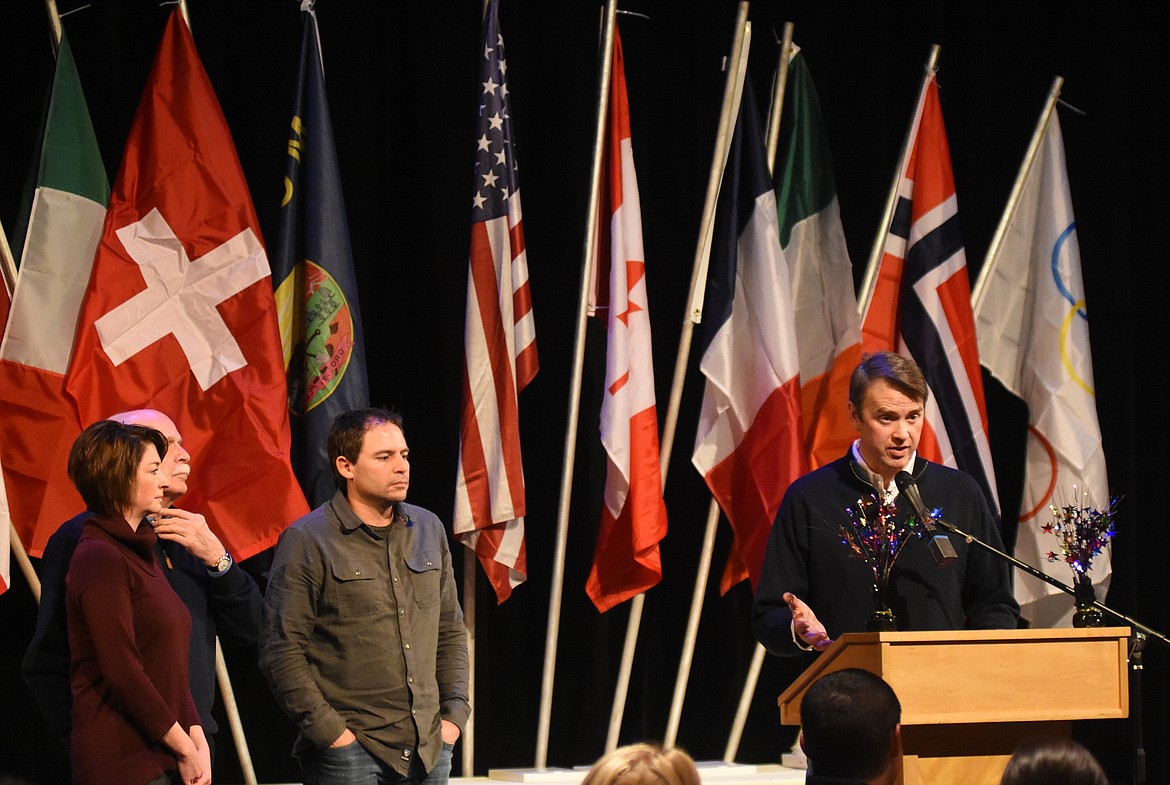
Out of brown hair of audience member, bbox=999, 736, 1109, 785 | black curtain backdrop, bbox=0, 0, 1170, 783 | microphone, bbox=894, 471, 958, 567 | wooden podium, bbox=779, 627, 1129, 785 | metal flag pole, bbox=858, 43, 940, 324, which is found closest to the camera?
brown hair of audience member, bbox=999, 736, 1109, 785

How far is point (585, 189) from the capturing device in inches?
213

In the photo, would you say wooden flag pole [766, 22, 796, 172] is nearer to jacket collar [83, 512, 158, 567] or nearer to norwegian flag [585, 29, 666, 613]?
norwegian flag [585, 29, 666, 613]

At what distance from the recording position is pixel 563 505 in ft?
16.4

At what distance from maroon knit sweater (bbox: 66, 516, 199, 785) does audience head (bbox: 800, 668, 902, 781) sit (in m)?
1.51

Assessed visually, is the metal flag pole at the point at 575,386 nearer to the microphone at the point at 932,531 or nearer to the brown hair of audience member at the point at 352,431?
the brown hair of audience member at the point at 352,431

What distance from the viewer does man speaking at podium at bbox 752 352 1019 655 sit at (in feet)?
10.8

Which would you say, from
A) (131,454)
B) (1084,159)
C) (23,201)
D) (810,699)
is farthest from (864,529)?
(1084,159)

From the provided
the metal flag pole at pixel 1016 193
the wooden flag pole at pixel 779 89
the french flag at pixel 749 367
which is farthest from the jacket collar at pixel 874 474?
the metal flag pole at pixel 1016 193

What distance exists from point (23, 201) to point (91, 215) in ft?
0.98

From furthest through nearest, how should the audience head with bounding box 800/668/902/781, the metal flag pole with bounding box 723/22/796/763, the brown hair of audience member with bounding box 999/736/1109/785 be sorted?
the metal flag pole with bounding box 723/22/796/763, the audience head with bounding box 800/668/902/781, the brown hair of audience member with bounding box 999/736/1109/785

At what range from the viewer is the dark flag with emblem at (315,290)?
15.2 feet

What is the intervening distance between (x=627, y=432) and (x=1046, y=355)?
1.79 m

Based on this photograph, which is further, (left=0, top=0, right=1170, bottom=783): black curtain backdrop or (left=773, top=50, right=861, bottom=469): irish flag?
(left=773, top=50, right=861, bottom=469): irish flag

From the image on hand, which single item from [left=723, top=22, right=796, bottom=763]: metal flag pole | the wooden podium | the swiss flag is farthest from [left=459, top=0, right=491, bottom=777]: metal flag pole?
the wooden podium
